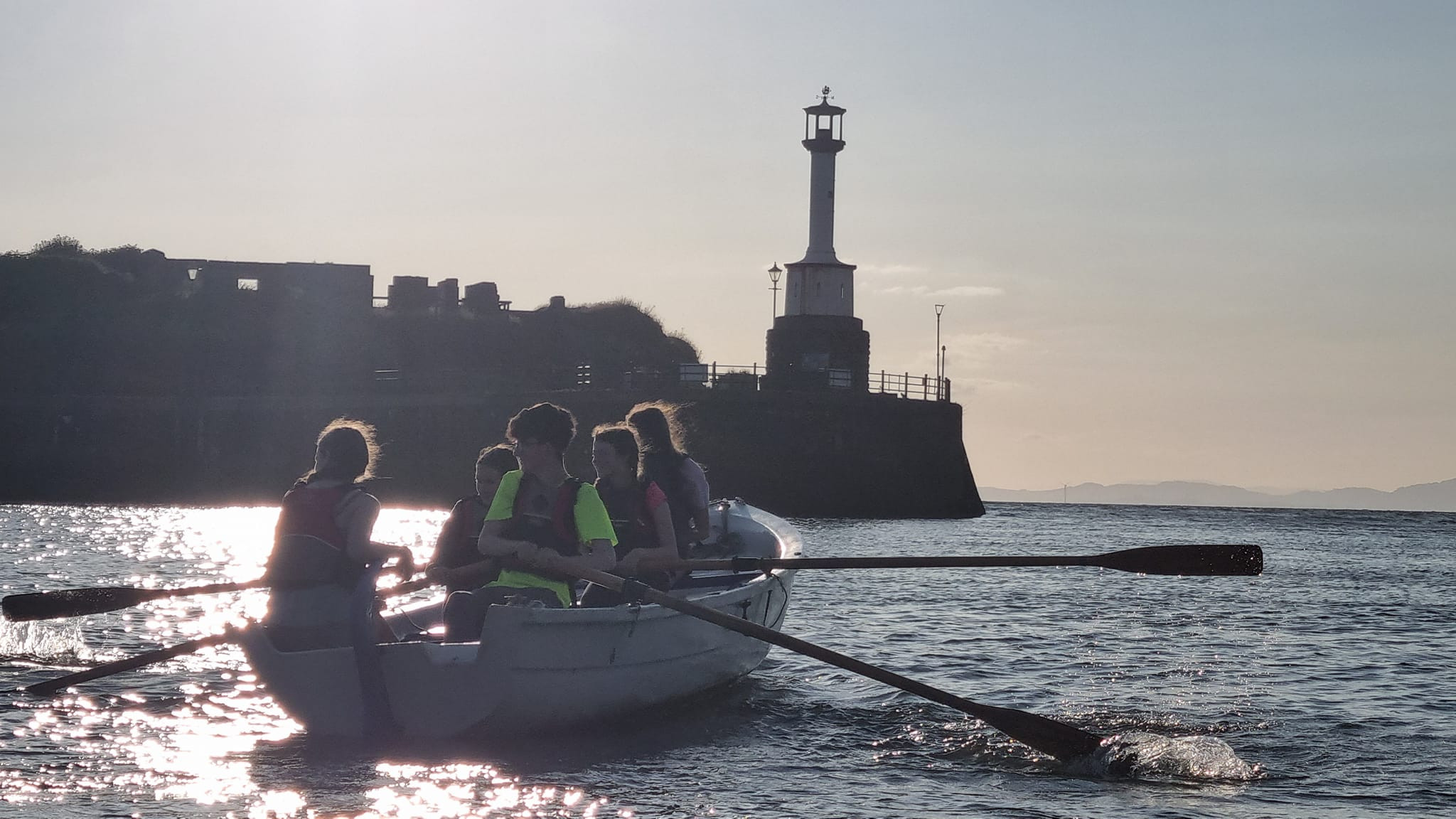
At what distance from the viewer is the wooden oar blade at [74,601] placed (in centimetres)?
954

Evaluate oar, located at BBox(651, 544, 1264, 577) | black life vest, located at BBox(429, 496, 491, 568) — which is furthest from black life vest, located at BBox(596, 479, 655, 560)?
black life vest, located at BBox(429, 496, 491, 568)

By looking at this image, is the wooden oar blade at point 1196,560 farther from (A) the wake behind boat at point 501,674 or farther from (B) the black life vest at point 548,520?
(B) the black life vest at point 548,520

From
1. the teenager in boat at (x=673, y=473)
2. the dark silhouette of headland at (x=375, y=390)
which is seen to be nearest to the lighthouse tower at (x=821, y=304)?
the dark silhouette of headland at (x=375, y=390)

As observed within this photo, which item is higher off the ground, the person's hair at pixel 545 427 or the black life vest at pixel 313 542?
the person's hair at pixel 545 427

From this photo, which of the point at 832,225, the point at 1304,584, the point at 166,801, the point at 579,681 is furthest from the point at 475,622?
the point at 832,225

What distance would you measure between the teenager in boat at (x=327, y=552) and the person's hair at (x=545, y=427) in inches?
35.1

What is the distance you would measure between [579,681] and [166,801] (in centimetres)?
262

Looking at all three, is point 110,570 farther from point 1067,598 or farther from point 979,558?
point 979,558

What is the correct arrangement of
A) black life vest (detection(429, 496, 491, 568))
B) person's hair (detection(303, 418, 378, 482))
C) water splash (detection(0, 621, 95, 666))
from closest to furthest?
1. person's hair (detection(303, 418, 378, 482))
2. black life vest (detection(429, 496, 491, 568))
3. water splash (detection(0, 621, 95, 666))

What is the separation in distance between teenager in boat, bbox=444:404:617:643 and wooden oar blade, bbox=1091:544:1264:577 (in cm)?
372

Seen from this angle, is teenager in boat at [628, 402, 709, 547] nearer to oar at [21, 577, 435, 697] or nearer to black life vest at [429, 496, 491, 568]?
black life vest at [429, 496, 491, 568]

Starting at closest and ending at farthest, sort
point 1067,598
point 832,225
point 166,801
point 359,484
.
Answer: point 166,801 → point 359,484 → point 1067,598 → point 832,225

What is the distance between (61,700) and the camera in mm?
11305

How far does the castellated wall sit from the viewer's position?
49.6 meters
